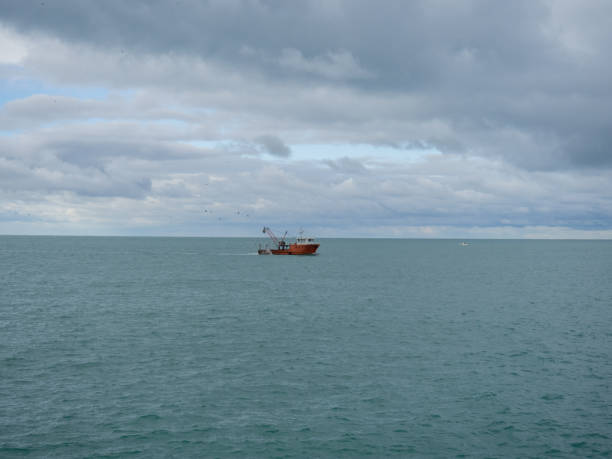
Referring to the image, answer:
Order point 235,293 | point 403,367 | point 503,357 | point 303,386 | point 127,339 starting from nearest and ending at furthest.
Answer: point 303,386 < point 403,367 < point 503,357 < point 127,339 < point 235,293

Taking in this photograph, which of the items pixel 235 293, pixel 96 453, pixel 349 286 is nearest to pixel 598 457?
pixel 96 453

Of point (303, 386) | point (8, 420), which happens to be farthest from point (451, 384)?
point (8, 420)

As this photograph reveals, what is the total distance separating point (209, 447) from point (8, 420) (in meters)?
11.9

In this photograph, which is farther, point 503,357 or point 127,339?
point 127,339

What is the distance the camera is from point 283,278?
111m

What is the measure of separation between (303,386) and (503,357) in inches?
752

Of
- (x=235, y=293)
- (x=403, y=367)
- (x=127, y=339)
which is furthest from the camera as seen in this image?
(x=235, y=293)

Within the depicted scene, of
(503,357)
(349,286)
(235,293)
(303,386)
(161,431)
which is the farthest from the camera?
(349,286)

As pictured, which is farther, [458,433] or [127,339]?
[127,339]

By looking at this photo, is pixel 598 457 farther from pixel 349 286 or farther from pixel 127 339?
pixel 349 286

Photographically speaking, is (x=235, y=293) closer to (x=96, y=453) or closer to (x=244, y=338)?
(x=244, y=338)

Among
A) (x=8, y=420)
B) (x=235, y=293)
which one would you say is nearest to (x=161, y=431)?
(x=8, y=420)

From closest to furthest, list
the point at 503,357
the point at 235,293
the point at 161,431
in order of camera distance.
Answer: the point at 161,431 → the point at 503,357 → the point at 235,293

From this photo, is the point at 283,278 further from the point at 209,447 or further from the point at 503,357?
the point at 209,447
